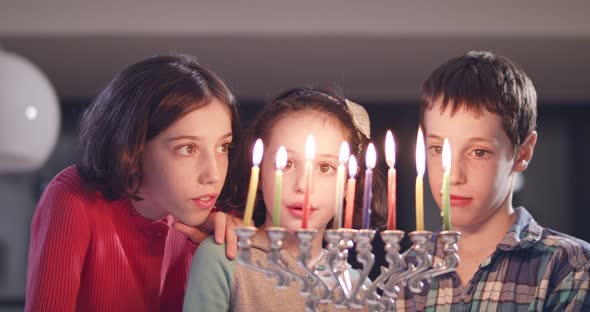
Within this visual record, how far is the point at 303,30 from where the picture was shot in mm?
3969

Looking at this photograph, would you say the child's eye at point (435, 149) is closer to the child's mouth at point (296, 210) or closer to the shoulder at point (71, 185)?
the child's mouth at point (296, 210)

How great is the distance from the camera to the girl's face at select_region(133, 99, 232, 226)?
5.44ft

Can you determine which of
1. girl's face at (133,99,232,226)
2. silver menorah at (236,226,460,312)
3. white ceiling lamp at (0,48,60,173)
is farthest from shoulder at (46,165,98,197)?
white ceiling lamp at (0,48,60,173)

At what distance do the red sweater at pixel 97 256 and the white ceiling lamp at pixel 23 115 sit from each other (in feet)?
3.56

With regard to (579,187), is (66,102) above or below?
above

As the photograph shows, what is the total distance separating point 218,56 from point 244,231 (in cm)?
314

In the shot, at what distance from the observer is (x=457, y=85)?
173 centimetres

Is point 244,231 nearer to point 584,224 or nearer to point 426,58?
point 426,58

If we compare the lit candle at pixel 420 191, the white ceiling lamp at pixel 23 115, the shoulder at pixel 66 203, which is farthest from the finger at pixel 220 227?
the white ceiling lamp at pixel 23 115

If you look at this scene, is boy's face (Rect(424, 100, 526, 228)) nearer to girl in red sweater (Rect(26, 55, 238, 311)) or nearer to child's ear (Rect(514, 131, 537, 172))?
child's ear (Rect(514, 131, 537, 172))

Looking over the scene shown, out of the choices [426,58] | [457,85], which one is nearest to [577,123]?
[426,58]

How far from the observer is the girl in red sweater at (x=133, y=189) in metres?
1.66

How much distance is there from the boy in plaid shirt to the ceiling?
86.7 inches

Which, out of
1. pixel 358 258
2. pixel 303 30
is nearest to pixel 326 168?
pixel 358 258
